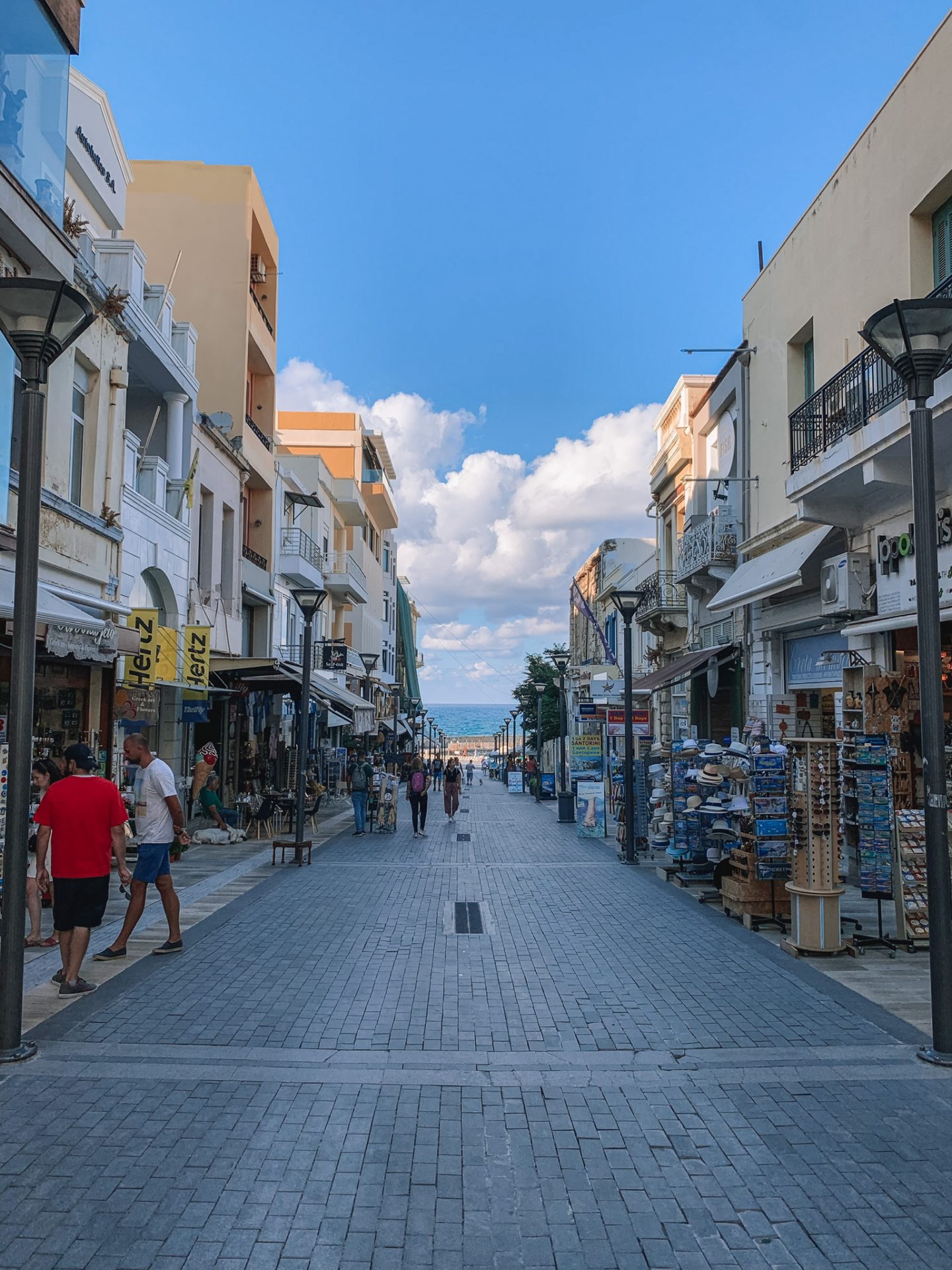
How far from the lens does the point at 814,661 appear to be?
1602 centimetres

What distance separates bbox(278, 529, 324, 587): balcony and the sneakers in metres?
22.3

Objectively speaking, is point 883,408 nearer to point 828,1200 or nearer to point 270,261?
point 828,1200

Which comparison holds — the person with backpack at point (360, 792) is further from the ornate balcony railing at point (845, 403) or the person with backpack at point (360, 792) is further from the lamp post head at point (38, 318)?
the lamp post head at point (38, 318)

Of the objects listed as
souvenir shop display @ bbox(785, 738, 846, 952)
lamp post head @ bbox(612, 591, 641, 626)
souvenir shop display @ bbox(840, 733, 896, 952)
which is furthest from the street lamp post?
lamp post head @ bbox(612, 591, 641, 626)

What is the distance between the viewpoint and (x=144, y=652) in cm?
1549

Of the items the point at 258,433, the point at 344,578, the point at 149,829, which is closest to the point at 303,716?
the point at 149,829

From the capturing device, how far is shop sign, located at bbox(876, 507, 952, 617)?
35.6 feet

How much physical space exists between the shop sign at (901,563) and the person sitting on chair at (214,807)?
470 inches

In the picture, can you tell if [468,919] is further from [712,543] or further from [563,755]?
[563,755]

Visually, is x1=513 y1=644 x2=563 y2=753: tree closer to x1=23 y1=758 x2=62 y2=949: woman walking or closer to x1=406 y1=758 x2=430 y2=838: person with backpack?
x1=406 y1=758 x2=430 y2=838: person with backpack

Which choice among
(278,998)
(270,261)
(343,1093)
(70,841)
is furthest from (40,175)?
(270,261)

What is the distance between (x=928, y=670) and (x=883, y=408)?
238 inches

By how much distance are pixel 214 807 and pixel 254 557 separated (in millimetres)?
10251

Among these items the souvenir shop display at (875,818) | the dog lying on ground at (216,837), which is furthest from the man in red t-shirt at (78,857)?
the dog lying on ground at (216,837)
